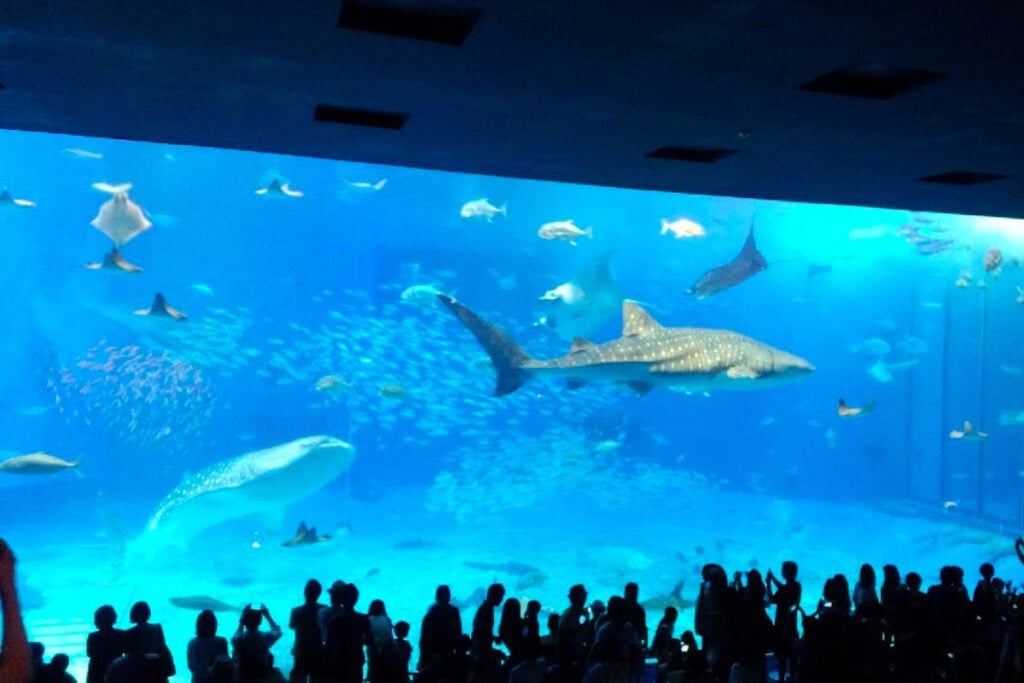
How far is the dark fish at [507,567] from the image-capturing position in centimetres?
1739

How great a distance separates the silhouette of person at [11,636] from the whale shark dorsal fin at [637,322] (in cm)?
760

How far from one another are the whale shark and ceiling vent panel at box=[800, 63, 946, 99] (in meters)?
14.8

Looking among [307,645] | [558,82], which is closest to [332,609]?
[307,645]

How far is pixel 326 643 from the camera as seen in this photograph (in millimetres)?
4086

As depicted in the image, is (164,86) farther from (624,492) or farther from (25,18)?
(624,492)

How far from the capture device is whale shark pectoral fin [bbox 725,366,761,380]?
9.05 meters

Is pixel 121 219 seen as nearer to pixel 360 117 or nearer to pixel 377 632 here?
pixel 360 117

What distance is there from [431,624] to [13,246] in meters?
51.5

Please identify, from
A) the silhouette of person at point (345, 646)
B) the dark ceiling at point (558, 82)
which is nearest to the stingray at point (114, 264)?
the dark ceiling at point (558, 82)

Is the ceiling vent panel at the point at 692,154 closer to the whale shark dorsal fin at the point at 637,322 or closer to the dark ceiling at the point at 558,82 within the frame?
the dark ceiling at the point at 558,82

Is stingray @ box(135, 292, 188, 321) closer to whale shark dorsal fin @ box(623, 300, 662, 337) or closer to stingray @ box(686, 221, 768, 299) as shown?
whale shark dorsal fin @ box(623, 300, 662, 337)

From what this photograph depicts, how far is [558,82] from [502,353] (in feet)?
14.3

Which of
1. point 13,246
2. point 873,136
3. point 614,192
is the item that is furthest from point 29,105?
point 13,246

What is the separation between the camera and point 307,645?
420 cm
